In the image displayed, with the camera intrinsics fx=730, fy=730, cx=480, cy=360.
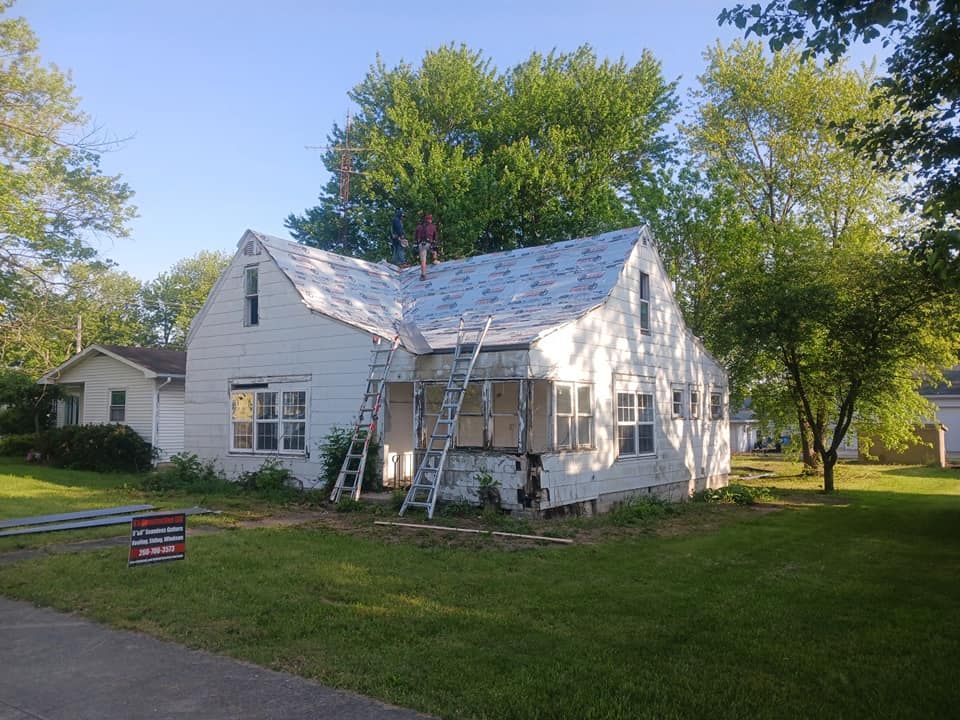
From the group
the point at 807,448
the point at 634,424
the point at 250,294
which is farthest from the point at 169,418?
the point at 807,448

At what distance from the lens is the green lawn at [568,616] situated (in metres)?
5.05

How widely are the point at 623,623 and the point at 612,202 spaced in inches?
1108

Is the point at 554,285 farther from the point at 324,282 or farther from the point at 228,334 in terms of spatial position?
the point at 228,334

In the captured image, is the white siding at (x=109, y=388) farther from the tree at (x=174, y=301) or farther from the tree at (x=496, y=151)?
the tree at (x=174, y=301)

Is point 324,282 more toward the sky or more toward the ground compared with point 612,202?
more toward the ground

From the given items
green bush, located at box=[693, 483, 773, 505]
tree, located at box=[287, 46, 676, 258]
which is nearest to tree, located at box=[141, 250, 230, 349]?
tree, located at box=[287, 46, 676, 258]

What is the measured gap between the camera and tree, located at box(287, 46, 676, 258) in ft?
102

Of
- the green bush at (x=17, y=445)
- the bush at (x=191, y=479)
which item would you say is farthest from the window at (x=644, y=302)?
the green bush at (x=17, y=445)

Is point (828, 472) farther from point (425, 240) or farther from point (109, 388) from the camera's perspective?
point (109, 388)

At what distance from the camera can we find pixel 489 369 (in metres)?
13.6

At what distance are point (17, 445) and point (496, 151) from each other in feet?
75.9

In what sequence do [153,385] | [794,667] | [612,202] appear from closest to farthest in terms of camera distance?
[794,667] → [153,385] → [612,202]

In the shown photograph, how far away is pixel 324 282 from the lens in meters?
18.3

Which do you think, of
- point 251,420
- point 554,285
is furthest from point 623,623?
point 251,420
